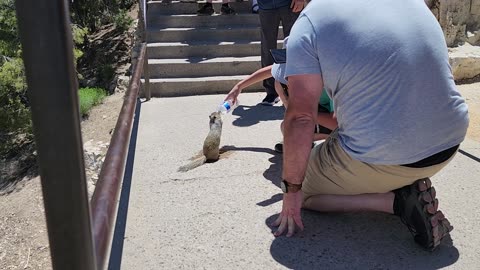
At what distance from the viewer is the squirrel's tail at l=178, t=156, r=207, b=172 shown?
12.7ft

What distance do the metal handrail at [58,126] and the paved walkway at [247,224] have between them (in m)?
1.59

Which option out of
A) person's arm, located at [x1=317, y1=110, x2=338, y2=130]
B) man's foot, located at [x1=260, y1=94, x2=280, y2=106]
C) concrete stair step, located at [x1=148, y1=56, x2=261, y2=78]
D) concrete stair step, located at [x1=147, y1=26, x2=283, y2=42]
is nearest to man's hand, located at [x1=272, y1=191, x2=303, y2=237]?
person's arm, located at [x1=317, y1=110, x2=338, y2=130]

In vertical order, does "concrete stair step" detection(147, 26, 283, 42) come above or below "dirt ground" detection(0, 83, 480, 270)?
above

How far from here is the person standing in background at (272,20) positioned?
544 centimetres

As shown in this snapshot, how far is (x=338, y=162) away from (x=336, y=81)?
1.36 ft

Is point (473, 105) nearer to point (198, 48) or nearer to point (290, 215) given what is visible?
point (198, 48)

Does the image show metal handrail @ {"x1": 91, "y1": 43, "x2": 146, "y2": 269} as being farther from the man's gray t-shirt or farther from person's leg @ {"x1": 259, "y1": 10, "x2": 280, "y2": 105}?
person's leg @ {"x1": 259, "y1": 10, "x2": 280, "y2": 105}

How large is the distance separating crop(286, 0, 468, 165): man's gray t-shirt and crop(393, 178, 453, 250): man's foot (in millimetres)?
173

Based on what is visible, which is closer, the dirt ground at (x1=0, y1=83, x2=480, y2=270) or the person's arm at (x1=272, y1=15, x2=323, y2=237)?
the person's arm at (x1=272, y1=15, x2=323, y2=237)

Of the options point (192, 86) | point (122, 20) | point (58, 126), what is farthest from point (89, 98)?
point (58, 126)

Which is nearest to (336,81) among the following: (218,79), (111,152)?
(111,152)

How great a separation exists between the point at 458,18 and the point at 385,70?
5273mm

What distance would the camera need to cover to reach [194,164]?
12.9 feet

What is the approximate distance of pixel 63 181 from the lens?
0.97 metres
